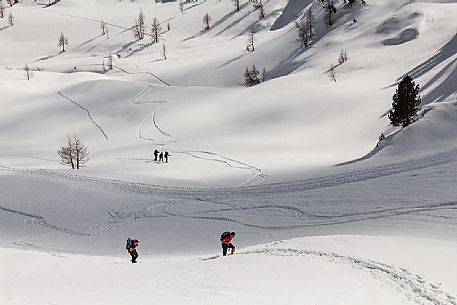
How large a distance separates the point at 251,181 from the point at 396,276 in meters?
18.4

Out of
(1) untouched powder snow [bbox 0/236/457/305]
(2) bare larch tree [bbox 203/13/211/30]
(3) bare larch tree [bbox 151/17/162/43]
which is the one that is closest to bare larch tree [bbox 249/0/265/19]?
(2) bare larch tree [bbox 203/13/211/30]

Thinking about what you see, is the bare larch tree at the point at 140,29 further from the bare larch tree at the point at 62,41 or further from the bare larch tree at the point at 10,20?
the bare larch tree at the point at 10,20

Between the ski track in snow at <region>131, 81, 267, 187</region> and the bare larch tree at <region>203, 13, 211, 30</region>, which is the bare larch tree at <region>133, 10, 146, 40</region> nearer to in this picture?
the bare larch tree at <region>203, 13, 211, 30</region>

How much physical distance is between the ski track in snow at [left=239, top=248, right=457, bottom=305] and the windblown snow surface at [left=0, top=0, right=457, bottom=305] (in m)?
0.07

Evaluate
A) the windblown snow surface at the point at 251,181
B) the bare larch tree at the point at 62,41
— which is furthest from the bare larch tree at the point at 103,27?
the windblown snow surface at the point at 251,181

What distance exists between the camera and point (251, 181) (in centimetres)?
3106

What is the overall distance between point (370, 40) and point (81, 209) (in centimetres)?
6859

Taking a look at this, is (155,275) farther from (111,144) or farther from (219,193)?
(111,144)

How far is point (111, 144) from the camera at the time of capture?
54094mm

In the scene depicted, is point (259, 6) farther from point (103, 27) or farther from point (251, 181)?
point (251, 181)

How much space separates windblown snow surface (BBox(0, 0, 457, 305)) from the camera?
1353cm

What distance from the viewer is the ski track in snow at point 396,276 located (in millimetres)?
11555

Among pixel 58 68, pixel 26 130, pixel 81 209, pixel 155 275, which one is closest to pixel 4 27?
pixel 58 68

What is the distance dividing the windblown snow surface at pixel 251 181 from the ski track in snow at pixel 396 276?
0.22 ft
